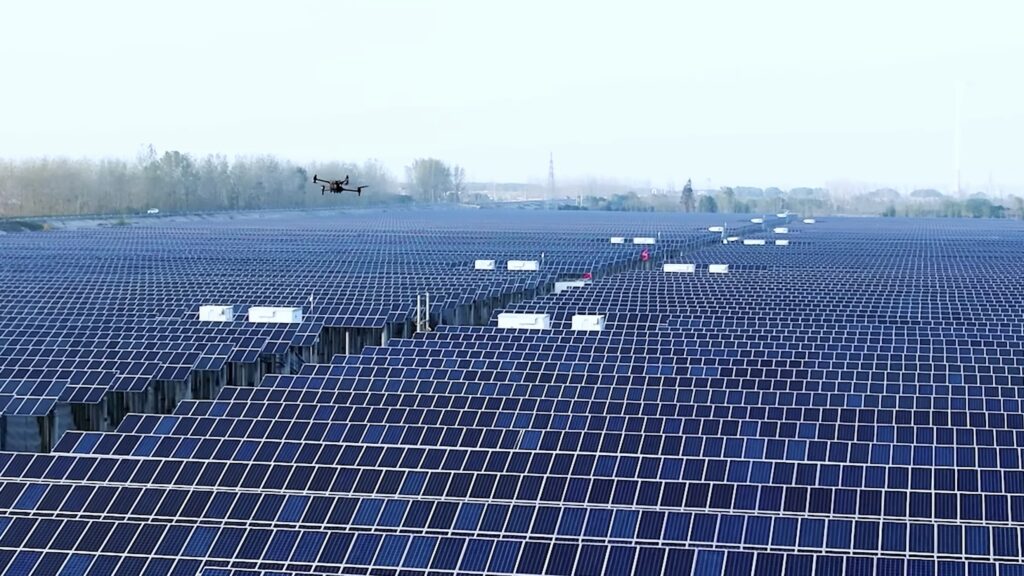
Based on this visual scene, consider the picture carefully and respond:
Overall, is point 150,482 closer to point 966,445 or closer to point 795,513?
point 795,513

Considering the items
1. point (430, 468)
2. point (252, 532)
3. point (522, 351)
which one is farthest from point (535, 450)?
point (522, 351)

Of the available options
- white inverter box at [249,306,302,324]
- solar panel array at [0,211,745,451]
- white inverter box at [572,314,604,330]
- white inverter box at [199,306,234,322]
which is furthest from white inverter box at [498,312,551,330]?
white inverter box at [199,306,234,322]

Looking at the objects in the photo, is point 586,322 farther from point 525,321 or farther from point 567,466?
point 567,466

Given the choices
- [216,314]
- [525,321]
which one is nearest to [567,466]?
[525,321]

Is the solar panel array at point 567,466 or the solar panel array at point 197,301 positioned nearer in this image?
the solar panel array at point 567,466

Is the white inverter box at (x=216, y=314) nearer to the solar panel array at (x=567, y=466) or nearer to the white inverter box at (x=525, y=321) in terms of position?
the solar panel array at (x=567, y=466)

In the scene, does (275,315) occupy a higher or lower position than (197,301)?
higher

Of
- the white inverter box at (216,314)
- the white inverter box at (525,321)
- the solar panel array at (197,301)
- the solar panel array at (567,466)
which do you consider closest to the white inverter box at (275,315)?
the solar panel array at (197,301)

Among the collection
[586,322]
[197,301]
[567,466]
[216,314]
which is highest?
[567,466]
